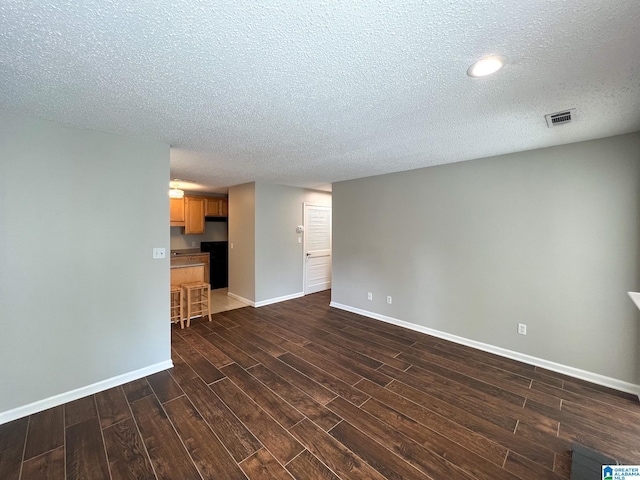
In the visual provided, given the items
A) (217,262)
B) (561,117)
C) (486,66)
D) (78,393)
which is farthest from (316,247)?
(486,66)

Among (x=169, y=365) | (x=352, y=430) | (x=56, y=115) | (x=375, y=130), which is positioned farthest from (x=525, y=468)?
(x=56, y=115)

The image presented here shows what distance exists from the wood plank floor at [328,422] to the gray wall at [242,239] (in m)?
2.11

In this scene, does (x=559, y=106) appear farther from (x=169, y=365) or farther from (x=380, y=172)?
(x=169, y=365)

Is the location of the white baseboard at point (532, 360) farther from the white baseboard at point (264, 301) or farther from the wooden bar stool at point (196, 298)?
the wooden bar stool at point (196, 298)

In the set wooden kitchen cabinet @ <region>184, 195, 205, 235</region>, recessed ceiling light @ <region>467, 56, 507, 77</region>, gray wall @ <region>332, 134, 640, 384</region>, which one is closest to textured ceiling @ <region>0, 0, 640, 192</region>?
recessed ceiling light @ <region>467, 56, 507, 77</region>

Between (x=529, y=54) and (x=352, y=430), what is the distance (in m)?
2.65

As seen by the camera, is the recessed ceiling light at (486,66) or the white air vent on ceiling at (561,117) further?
the white air vent on ceiling at (561,117)

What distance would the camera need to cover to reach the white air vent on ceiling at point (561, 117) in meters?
2.02

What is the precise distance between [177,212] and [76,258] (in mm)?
4099

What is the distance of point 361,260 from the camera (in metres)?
4.66

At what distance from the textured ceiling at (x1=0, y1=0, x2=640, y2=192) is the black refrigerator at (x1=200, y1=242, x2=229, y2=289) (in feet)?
14.2

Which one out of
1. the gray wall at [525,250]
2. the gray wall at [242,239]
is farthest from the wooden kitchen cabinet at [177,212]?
the gray wall at [525,250]

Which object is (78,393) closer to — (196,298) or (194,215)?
(196,298)

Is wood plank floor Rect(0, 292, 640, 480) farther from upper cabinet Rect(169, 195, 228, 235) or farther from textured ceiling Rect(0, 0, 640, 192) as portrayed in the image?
upper cabinet Rect(169, 195, 228, 235)
